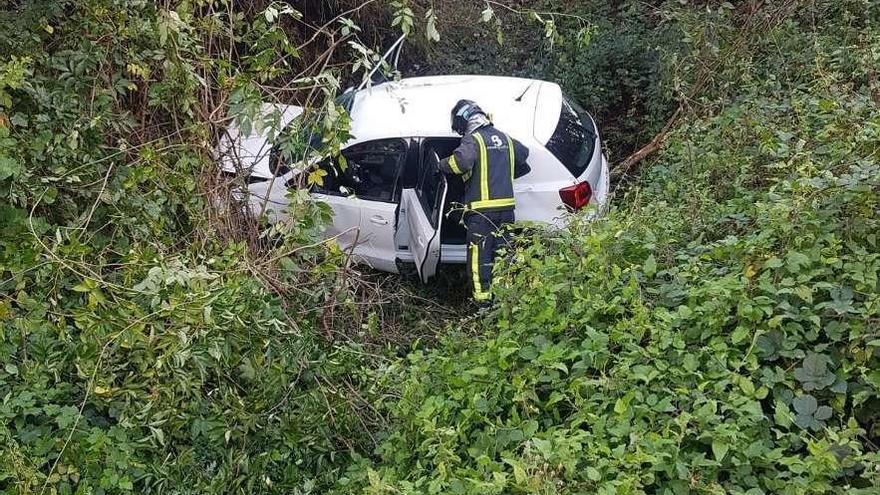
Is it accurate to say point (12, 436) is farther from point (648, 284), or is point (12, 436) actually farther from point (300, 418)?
point (648, 284)

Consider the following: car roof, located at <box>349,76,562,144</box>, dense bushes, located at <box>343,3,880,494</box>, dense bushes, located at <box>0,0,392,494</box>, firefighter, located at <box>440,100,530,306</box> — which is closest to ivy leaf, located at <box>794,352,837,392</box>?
dense bushes, located at <box>343,3,880,494</box>

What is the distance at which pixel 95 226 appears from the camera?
160 inches

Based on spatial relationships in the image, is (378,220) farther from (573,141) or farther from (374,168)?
(573,141)

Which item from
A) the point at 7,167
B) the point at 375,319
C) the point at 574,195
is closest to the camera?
the point at 7,167

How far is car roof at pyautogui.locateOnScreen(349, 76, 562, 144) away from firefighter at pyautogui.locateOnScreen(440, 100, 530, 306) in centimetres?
39

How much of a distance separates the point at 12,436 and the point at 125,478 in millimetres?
571

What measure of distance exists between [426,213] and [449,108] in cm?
91

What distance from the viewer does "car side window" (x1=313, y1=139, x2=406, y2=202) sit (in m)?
5.27

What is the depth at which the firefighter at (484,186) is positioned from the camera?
462 cm

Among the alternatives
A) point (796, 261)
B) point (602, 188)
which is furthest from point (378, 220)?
point (796, 261)

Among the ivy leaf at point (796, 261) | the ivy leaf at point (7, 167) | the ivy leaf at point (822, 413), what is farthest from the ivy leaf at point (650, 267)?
the ivy leaf at point (7, 167)

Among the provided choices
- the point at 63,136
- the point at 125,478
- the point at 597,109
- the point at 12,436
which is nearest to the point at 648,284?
the point at 125,478

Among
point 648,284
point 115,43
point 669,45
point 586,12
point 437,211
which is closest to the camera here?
point 648,284

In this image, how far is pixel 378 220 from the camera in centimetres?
537
